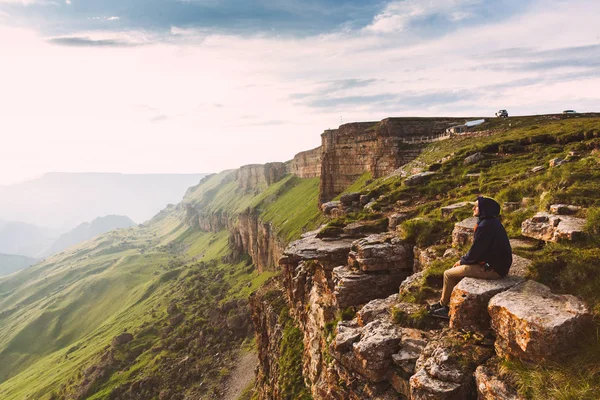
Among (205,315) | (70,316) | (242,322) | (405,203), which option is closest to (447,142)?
(405,203)

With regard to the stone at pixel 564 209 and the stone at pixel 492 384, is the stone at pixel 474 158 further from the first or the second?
the stone at pixel 492 384

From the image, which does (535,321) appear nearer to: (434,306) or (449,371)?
(449,371)

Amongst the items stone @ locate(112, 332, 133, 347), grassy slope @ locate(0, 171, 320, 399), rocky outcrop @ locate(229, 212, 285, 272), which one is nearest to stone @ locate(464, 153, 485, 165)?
grassy slope @ locate(0, 171, 320, 399)

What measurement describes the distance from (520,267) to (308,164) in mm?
121271

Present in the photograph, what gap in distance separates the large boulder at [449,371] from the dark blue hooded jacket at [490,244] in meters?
2.48

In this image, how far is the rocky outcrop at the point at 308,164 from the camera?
122 metres

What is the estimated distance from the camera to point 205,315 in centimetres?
8988

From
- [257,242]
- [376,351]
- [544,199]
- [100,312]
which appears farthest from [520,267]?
[100,312]

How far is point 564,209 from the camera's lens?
12.2 metres

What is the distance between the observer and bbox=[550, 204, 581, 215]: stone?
1207 centimetres

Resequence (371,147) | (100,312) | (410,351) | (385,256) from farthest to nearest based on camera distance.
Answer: (100,312) < (371,147) < (385,256) < (410,351)

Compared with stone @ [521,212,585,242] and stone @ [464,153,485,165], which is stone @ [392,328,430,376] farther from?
stone @ [464,153,485,165]

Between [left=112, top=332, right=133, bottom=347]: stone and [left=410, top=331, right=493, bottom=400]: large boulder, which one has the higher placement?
[left=410, top=331, right=493, bottom=400]: large boulder

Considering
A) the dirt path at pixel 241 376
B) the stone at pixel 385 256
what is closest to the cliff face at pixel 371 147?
the stone at pixel 385 256
